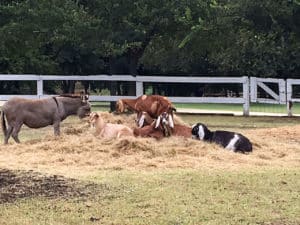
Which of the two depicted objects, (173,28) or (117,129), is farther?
(173,28)

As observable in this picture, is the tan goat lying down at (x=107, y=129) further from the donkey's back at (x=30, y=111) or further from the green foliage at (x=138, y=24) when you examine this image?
the green foliage at (x=138, y=24)

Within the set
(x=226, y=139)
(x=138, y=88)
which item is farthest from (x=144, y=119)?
(x=138, y=88)

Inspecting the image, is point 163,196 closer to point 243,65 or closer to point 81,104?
point 81,104

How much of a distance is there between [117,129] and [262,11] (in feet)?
38.9

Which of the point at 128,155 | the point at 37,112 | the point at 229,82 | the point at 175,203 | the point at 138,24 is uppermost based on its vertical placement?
the point at 138,24

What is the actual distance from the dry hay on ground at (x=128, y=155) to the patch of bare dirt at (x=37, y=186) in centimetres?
44

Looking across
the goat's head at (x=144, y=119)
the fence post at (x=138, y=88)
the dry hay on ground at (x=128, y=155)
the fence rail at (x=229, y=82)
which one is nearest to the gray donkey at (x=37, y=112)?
the dry hay on ground at (x=128, y=155)

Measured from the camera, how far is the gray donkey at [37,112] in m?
12.2

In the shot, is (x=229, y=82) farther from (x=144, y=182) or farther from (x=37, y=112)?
(x=144, y=182)

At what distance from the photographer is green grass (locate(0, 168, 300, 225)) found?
5719 millimetres

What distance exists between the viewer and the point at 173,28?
22016 millimetres

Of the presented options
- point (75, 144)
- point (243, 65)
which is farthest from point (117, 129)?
point (243, 65)

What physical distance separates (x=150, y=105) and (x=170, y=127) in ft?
3.60

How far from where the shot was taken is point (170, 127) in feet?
35.9
